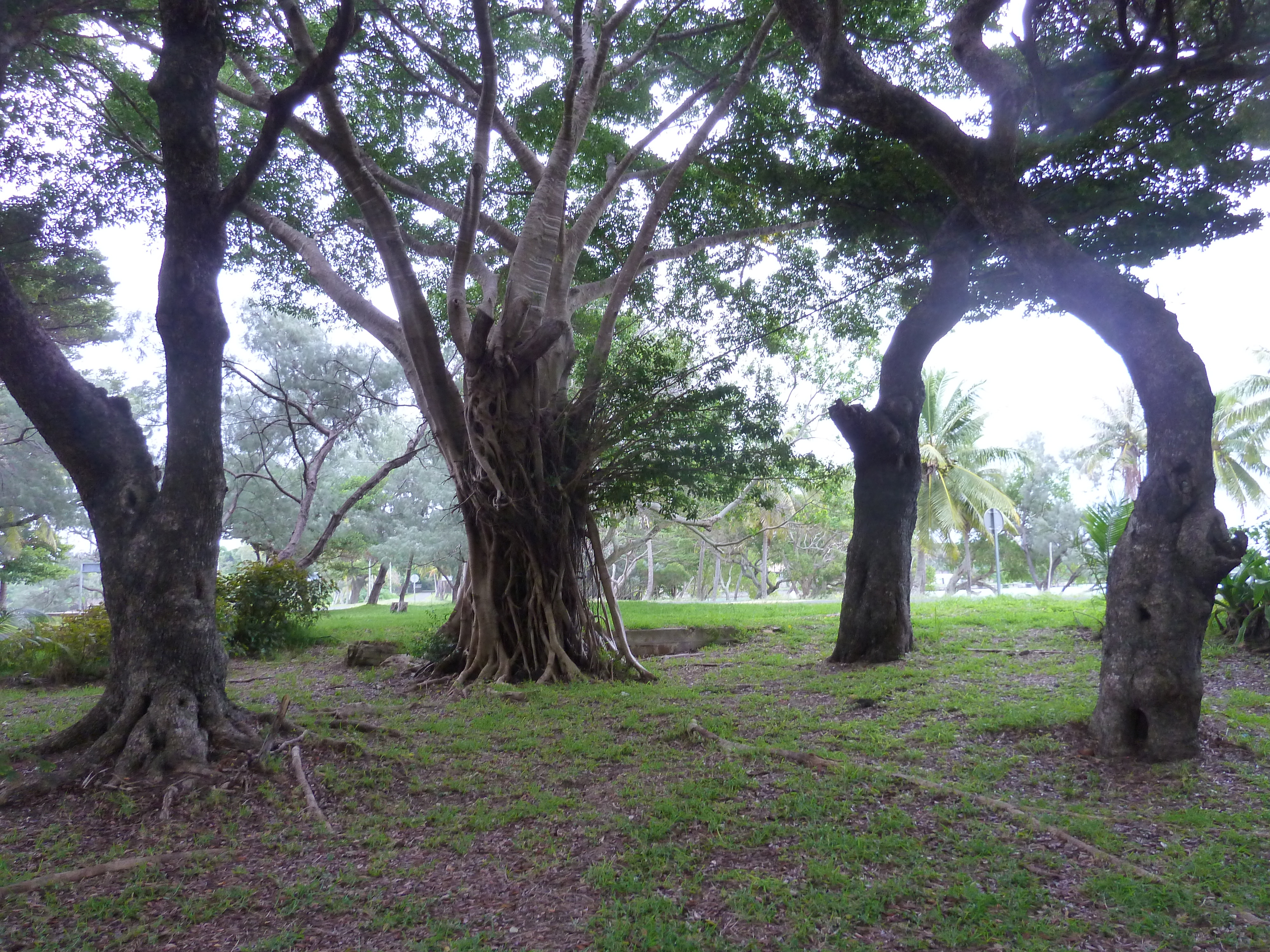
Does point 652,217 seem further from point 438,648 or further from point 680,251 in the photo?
point 438,648

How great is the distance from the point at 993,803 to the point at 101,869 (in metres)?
4.14

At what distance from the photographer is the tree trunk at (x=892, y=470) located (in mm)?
8039

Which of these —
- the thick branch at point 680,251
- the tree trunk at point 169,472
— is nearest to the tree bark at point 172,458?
the tree trunk at point 169,472

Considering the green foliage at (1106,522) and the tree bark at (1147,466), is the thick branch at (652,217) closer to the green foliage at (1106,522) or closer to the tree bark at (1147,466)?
the tree bark at (1147,466)

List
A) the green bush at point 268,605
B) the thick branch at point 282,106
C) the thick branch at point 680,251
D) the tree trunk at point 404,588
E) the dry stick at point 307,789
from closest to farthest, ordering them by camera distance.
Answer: the dry stick at point 307,789
the thick branch at point 282,106
the thick branch at point 680,251
the green bush at point 268,605
the tree trunk at point 404,588

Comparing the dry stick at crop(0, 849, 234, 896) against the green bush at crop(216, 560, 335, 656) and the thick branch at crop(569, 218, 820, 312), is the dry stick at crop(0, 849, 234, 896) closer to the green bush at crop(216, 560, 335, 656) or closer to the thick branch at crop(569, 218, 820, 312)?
the thick branch at crop(569, 218, 820, 312)

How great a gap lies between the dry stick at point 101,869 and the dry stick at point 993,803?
299 cm

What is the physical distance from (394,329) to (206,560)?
15.2 ft

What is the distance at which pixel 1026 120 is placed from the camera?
24.8 ft

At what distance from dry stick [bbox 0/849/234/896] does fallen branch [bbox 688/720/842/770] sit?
292 cm

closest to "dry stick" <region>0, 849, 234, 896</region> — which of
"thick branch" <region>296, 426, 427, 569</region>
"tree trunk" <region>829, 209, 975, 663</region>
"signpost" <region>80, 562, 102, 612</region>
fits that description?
"tree trunk" <region>829, 209, 975, 663</region>

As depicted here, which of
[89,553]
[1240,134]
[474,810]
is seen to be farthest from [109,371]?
[1240,134]

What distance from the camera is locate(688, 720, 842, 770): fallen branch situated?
15.5 feet

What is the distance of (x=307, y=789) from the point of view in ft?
14.0
